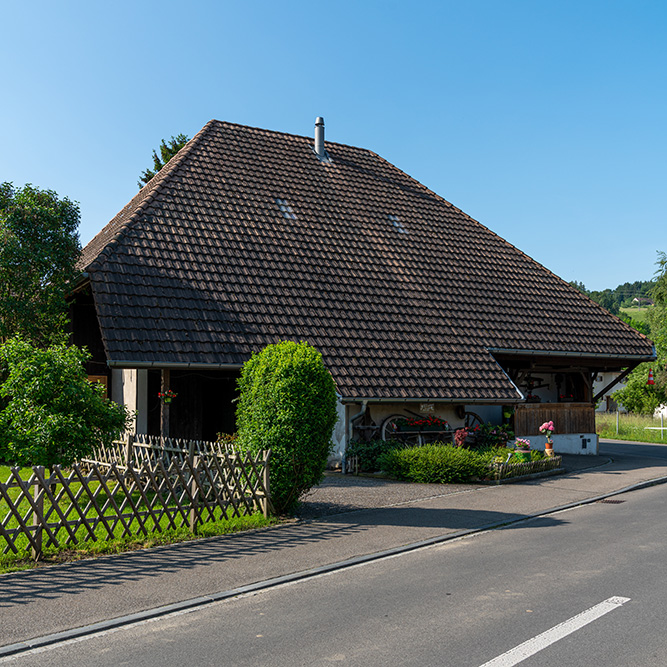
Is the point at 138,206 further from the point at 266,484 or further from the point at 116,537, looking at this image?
the point at 116,537

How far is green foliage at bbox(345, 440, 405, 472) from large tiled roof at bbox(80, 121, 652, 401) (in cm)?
130

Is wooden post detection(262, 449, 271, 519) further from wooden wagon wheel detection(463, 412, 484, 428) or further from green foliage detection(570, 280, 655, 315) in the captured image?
green foliage detection(570, 280, 655, 315)

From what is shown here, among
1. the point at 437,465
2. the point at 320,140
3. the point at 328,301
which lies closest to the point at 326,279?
the point at 328,301

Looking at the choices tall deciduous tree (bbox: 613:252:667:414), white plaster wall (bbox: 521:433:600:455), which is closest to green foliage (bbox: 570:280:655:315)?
tall deciduous tree (bbox: 613:252:667:414)

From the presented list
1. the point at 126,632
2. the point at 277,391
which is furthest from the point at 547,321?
the point at 126,632

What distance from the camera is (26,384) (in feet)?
36.5

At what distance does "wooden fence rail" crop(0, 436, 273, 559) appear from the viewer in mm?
8594

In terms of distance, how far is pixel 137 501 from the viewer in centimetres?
1055

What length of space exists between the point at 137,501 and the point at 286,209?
12406 millimetres

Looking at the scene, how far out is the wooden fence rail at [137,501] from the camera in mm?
8594

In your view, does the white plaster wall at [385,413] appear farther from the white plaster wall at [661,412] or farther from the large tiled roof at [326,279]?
the white plaster wall at [661,412]

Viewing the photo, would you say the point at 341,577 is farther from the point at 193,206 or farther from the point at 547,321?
the point at 547,321

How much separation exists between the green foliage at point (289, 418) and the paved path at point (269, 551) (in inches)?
29.1

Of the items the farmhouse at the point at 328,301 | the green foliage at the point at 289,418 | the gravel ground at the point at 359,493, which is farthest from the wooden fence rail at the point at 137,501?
the farmhouse at the point at 328,301
